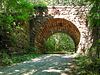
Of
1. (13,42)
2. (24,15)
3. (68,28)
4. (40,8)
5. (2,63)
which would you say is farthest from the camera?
(68,28)

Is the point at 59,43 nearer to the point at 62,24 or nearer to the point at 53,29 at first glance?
the point at 53,29

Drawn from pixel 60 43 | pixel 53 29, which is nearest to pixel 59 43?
pixel 60 43

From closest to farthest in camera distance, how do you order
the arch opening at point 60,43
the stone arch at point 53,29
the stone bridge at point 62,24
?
1. the stone bridge at point 62,24
2. the stone arch at point 53,29
3. the arch opening at point 60,43

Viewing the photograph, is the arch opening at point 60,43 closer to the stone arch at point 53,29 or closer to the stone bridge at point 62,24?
the stone arch at point 53,29

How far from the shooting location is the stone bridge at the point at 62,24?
17.5m

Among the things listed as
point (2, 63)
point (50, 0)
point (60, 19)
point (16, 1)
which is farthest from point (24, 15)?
point (50, 0)

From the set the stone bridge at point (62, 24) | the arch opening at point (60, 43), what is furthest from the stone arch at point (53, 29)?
the arch opening at point (60, 43)

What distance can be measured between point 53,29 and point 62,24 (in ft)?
2.93

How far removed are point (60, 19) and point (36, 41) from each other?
90.1 inches

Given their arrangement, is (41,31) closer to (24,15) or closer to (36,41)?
(36,41)

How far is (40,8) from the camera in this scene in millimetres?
17844

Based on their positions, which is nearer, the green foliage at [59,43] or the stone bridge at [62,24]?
the stone bridge at [62,24]

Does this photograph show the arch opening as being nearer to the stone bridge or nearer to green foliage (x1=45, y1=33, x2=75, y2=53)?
green foliage (x1=45, y1=33, x2=75, y2=53)

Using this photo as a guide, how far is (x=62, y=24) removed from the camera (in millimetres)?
19125
